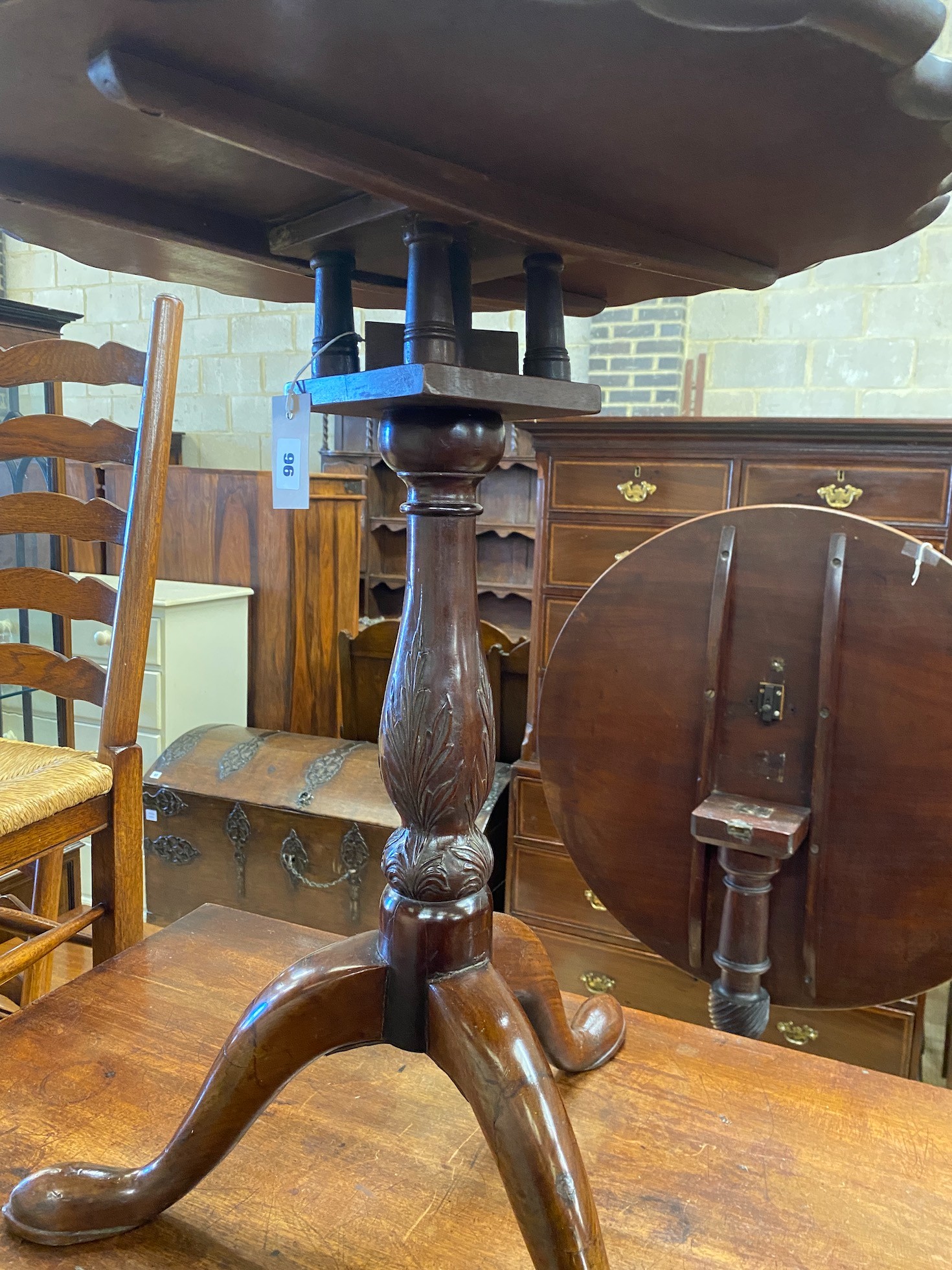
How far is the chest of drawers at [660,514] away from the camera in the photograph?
1.68 m

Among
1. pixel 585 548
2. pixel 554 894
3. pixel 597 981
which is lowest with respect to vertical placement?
pixel 597 981

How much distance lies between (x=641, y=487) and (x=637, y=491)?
12 millimetres

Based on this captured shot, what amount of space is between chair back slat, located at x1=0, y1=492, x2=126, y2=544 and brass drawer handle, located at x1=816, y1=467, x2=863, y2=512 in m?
1.32

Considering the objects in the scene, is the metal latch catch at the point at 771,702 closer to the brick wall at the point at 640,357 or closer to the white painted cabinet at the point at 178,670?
the white painted cabinet at the point at 178,670

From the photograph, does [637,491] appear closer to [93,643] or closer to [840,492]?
[840,492]

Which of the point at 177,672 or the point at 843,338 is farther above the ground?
the point at 843,338

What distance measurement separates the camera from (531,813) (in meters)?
2.04

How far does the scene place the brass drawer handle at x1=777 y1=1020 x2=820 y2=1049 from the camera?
1.74 meters

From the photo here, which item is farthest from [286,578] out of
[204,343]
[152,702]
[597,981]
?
[204,343]

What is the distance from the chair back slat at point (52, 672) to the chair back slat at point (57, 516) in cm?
16

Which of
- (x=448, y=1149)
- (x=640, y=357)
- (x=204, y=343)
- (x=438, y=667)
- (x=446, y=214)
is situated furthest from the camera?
(x=204, y=343)

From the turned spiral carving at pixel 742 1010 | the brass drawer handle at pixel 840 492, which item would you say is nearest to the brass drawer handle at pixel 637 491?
the brass drawer handle at pixel 840 492

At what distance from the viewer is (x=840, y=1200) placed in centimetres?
70

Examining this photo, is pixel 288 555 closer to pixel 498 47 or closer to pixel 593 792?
pixel 593 792
